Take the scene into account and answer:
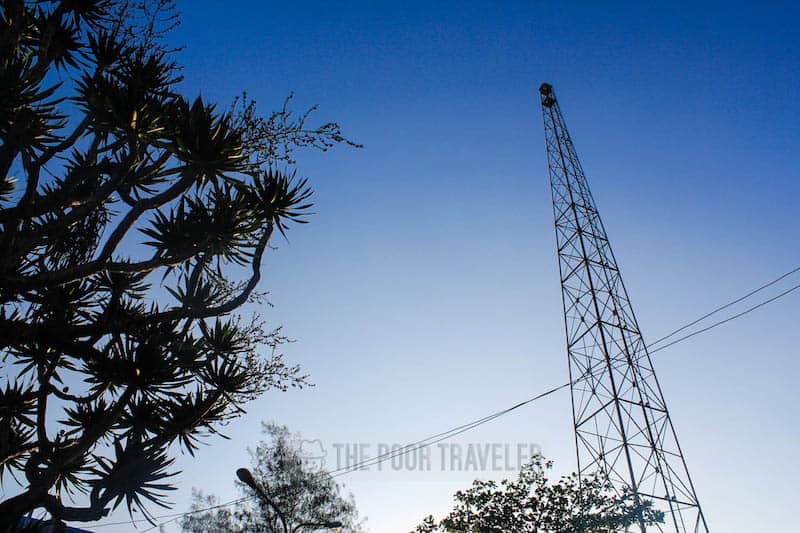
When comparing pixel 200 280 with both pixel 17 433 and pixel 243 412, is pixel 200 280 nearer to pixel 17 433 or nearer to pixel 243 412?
pixel 243 412

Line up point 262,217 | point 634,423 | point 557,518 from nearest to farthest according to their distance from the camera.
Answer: point 262,217 → point 634,423 → point 557,518

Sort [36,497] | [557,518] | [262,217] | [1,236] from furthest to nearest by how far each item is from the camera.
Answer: [557,518] < [262,217] < [1,236] < [36,497]

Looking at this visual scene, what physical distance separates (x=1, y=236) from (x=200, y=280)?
8.20ft

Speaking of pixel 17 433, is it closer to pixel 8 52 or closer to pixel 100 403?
pixel 100 403

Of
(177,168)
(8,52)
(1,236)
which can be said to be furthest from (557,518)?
(8,52)

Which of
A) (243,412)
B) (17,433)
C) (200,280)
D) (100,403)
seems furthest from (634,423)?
(17,433)

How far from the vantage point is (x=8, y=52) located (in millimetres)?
6742

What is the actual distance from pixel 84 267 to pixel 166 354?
1.51 metres

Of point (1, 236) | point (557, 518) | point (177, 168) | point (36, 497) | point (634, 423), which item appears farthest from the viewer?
point (557, 518)

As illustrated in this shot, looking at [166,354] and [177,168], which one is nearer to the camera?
[166,354]

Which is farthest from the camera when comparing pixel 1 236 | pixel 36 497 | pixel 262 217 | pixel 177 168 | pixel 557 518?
pixel 557 518

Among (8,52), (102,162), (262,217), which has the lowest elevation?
(262,217)

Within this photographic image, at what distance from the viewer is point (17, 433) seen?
727 centimetres

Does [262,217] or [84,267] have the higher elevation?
[262,217]
